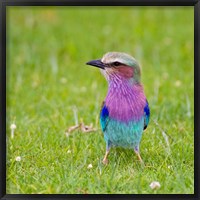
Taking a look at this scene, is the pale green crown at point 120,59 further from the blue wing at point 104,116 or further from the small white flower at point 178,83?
the small white flower at point 178,83

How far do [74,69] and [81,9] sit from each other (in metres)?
1.83

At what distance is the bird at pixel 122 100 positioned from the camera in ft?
13.2

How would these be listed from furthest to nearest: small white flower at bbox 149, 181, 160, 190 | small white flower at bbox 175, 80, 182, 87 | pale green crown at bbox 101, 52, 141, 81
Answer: small white flower at bbox 175, 80, 182, 87 → pale green crown at bbox 101, 52, 141, 81 → small white flower at bbox 149, 181, 160, 190

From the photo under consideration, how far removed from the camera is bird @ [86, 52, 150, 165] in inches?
158

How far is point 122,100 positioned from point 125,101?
21 millimetres

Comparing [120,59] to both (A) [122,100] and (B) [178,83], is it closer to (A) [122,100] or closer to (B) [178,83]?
(A) [122,100]

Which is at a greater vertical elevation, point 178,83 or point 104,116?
point 178,83

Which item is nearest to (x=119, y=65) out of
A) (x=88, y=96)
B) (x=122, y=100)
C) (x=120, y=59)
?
(x=120, y=59)

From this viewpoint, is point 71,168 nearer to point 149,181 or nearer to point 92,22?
point 149,181

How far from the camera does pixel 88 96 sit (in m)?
5.98

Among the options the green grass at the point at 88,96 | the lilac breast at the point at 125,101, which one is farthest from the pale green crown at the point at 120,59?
the green grass at the point at 88,96

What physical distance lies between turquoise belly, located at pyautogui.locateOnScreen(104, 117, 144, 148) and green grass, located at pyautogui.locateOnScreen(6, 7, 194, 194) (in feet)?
0.55

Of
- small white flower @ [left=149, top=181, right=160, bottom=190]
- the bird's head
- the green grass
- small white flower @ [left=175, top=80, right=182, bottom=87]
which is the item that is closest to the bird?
the bird's head

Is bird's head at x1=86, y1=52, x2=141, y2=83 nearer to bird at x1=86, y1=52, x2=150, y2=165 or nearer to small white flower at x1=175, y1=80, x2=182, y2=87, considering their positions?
bird at x1=86, y1=52, x2=150, y2=165
